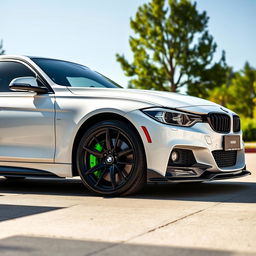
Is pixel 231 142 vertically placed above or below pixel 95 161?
above

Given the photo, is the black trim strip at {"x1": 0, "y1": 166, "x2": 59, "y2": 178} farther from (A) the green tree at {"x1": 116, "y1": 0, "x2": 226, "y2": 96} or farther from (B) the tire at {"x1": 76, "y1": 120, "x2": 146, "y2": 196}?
(A) the green tree at {"x1": 116, "y1": 0, "x2": 226, "y2": 96}

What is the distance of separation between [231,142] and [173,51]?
32.2 meters

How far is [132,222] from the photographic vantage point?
4.62 m

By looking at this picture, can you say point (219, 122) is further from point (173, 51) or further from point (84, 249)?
point (173, 51)

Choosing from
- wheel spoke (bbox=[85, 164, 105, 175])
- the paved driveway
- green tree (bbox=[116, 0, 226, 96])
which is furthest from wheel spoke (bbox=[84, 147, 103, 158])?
green tree (bbox=[116, 0, 226, 96])

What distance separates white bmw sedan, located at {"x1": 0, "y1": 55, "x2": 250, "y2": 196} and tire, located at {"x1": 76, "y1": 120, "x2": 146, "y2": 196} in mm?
11

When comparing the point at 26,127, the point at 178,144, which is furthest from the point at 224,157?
the point at 26,127

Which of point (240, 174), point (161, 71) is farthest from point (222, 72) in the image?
point (240, 174)

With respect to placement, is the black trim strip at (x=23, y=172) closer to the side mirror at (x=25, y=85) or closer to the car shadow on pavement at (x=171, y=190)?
the car shadow on pavement at (x=171, y=190)

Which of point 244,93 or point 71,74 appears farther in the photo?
point 244,93

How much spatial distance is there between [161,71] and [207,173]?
32.4 metres

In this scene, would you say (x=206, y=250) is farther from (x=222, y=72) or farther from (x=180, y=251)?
(x=222, y=72)

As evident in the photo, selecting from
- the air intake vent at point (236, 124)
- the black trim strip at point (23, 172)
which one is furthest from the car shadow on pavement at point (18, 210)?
the air intake vent at point (236, 124)

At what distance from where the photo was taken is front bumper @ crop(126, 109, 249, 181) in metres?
6.04
